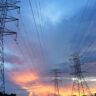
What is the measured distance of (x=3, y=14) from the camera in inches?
1930

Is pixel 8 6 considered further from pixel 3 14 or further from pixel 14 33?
pixel 14 33

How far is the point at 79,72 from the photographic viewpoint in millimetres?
99500

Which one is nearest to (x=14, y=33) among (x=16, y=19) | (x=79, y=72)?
(x=16, y=19)

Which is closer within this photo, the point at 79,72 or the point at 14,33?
the point at 14,33

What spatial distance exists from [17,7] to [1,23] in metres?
3.88

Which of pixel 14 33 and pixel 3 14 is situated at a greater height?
pixel 3 14

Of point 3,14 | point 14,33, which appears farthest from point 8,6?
point 14,33

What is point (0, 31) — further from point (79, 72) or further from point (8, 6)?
point (79, 72)

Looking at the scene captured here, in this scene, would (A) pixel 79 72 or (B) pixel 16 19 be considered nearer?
(B) pixel 16 19

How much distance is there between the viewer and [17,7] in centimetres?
4700

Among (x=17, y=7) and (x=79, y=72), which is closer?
(x=17, y=7)

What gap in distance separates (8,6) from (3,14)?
61.4 inches

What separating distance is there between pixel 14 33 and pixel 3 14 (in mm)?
4545

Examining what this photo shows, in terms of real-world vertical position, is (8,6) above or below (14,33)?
above
